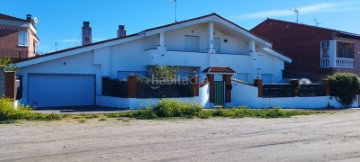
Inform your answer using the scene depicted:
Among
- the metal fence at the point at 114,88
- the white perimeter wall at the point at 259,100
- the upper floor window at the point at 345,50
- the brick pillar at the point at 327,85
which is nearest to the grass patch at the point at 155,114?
the metal fence at the point at 114,88

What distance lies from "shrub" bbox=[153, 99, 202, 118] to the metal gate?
18.7 feet

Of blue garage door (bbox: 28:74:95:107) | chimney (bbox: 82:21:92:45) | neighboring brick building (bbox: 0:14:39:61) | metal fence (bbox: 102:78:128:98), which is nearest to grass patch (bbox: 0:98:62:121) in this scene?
metal fence (bbox: 102:78:128:98)

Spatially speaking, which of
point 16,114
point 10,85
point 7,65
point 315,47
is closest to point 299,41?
point 315,47

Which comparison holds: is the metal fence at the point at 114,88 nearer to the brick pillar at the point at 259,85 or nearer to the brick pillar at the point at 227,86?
the brick pillar at the point at 227,86

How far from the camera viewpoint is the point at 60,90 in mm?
23203

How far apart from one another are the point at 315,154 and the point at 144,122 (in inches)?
320

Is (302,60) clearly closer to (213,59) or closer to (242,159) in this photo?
(213,59)

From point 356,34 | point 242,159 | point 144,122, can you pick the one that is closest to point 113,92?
point 144,122

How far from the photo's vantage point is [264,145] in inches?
405

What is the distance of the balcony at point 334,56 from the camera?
31.8m

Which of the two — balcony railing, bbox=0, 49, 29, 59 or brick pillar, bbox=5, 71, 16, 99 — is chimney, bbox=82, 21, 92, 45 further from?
brick pillar, bbox=5, 71, 16, 99

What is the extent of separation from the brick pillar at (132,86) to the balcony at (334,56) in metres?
18.8

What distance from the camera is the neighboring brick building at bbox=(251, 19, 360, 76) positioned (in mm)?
32125

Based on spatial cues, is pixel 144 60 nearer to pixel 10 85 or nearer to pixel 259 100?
pixel 259 100
